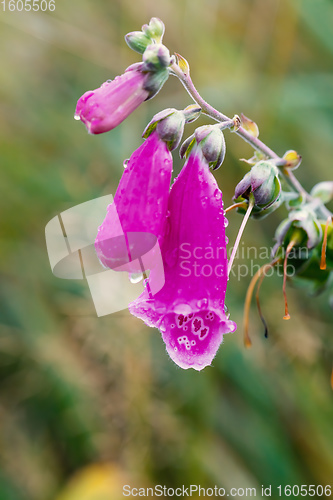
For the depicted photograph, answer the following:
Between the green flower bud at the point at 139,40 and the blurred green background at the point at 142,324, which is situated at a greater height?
the green flower bud at the point at 139,40

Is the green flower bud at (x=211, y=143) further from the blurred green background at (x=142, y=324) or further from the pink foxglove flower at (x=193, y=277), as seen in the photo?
the blurred green background at (x=142, y=324)

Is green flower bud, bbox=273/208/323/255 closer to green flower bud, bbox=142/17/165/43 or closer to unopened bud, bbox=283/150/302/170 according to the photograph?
unopened bud, bbox=283/150/302/170

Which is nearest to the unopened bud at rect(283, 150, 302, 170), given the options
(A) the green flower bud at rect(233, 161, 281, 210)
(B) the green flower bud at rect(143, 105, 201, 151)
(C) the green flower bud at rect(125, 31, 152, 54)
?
(A) the green flower bud at rect(233, 161, 281, 210)

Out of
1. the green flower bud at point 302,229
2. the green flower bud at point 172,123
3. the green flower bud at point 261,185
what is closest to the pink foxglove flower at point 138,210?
the green flower bud at point 172,123

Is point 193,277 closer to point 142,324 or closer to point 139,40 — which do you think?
point 139,40

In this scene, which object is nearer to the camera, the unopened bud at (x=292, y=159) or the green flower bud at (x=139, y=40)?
the green flower bud at (x=139, y=40)

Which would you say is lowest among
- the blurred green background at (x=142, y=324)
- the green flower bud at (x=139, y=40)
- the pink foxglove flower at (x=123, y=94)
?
the blurred green background at (x=142, y=324)
